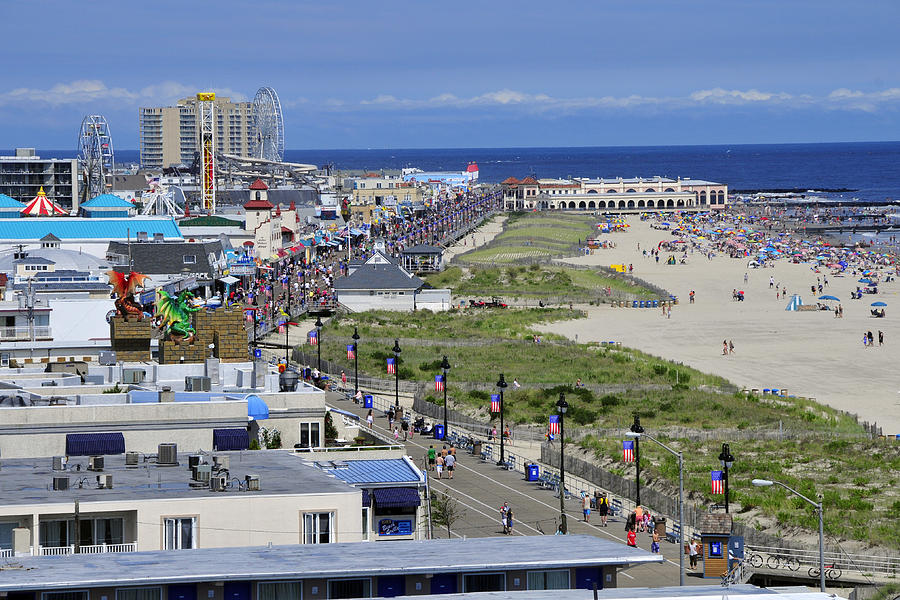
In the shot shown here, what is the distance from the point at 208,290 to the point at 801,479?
5682 cm

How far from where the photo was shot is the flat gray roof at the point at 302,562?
2094 cm

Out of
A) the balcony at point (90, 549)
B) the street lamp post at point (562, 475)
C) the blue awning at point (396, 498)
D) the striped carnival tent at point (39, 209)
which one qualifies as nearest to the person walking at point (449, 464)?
the street lamp post at point (562, 475)

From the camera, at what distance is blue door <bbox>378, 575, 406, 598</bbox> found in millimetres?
21719

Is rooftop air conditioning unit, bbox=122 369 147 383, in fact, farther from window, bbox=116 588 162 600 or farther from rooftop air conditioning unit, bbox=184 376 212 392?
window, bbox=116 588 162 600

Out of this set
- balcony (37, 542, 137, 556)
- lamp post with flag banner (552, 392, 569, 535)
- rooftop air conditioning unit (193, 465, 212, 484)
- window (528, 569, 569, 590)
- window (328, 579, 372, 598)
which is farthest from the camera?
lamp post with flag banner (552, 392, 569, 535)

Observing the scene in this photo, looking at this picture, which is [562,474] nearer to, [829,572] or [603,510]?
[603,510]

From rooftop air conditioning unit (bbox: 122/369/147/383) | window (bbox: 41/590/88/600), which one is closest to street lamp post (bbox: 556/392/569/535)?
rooftop air conditioning unit (bbox: 122/369/147/383)

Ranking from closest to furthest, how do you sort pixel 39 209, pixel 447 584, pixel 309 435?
pixel 447 584 → pixel 309 435 → pixel 39 209

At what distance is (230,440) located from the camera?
33.5 meters

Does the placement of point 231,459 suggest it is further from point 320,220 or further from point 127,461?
point 320,220

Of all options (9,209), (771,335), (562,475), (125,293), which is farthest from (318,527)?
(9,209)

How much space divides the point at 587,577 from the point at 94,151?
165m

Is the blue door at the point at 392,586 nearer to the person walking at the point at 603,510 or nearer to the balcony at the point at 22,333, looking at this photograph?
the person walking at the point at 603,510

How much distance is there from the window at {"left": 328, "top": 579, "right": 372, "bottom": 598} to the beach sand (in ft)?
146
